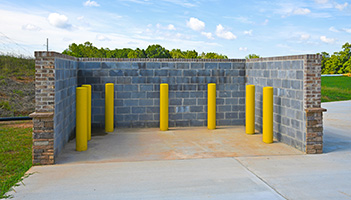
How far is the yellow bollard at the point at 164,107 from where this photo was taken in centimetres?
1086

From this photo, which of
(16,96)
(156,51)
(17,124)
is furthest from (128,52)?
(17,124)

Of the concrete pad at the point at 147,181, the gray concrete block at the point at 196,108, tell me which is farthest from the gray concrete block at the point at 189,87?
the concrete pad at the point at 147,181

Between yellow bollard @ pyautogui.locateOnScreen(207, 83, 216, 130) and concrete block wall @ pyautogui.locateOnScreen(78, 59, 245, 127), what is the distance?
56 cm

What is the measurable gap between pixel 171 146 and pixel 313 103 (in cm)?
325

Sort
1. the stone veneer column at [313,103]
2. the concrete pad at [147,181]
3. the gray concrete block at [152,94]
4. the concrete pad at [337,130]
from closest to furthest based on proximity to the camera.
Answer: the concrete pad at [147,181] < the stone veneer column at [313,103] < the concrete pad at [337,130] < the gray concrete block at [152,94]

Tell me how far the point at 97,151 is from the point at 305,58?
4.85 metres

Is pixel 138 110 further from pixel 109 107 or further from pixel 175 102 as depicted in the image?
pixel 175 102

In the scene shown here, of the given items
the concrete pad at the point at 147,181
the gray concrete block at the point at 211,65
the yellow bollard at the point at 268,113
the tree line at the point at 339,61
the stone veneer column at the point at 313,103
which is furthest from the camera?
the tree line at the point at 339,61

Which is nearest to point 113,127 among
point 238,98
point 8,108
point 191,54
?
point 238,98

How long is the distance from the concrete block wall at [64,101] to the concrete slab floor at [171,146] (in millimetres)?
333

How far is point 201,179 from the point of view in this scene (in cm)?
609

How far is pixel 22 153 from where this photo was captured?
862cm

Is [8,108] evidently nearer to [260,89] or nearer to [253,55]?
[260,89]

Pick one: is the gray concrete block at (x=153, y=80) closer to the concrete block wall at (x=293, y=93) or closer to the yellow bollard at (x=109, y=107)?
the yellow bollard at (x=109, y=107)
